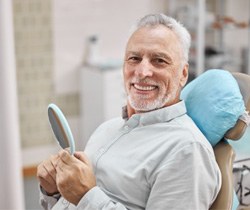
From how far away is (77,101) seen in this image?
164 inches

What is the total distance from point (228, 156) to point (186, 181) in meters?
0.28

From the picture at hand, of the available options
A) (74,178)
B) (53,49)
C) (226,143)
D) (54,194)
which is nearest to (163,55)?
(226,143)

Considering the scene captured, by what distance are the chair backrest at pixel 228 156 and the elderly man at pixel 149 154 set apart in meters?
0.04

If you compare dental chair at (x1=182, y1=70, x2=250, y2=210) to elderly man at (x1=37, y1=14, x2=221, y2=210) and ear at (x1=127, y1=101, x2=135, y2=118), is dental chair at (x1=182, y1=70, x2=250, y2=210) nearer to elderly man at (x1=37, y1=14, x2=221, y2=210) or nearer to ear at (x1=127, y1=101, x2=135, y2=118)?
elderly man at (x1=37, y1=14, x2=221, y2=210)

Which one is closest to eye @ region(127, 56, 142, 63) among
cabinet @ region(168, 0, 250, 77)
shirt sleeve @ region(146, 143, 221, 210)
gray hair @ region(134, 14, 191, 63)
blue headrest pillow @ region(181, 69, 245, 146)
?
gray hair @ region(134, 14, 191, 63)

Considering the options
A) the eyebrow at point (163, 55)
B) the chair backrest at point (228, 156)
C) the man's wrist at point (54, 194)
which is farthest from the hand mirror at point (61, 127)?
the chair backrest at point (228, 156)

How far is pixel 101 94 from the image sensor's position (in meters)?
3.81

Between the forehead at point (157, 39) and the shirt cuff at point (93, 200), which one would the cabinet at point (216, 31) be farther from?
the shirt cuff at point (93, 200)

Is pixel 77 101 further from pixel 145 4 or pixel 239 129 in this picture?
pixel 239 129

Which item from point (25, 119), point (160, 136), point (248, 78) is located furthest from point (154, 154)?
point (25, 119)

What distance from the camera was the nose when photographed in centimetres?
153

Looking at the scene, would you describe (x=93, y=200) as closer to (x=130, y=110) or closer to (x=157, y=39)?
(x=130, y=110)

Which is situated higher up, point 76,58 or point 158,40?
point 158,40

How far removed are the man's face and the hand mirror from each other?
28cm
